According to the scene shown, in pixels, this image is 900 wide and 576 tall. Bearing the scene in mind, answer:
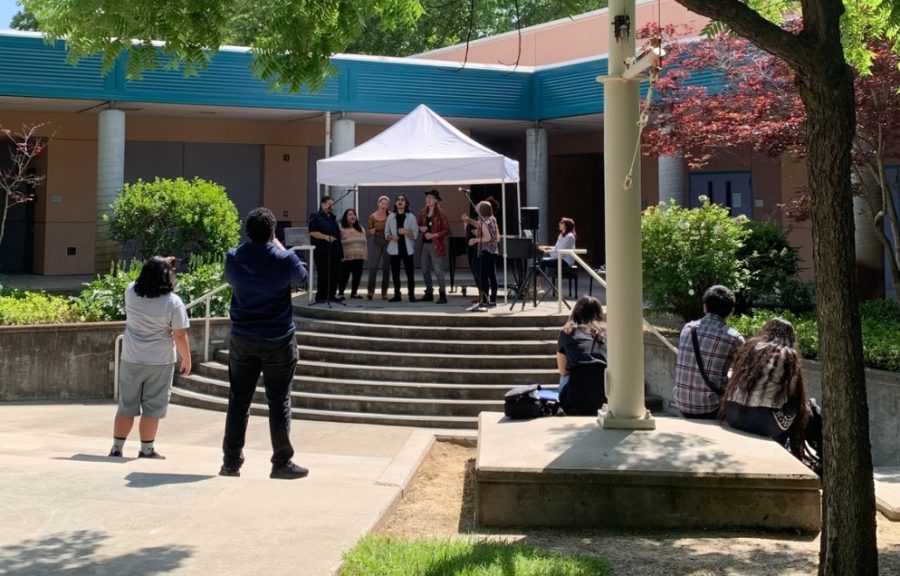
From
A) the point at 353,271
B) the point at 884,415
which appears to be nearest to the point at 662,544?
the point at 884,415

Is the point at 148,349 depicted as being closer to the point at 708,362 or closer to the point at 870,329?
the point at 708,362

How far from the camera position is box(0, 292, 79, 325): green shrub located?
476 inches

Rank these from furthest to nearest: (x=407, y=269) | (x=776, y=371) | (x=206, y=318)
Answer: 1. (x=407, y=269)
2. (x=206, y=318)
3. (x=776, y=371)

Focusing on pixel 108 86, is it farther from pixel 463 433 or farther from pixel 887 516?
pixel 887 516

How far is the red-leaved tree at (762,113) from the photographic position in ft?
38.2

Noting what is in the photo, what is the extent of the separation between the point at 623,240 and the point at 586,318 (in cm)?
151

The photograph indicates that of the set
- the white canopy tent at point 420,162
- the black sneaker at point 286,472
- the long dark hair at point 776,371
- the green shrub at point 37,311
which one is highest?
the white canopy tent at point 420,162

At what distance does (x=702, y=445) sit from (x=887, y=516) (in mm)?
1189

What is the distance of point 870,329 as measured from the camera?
10.5 metres

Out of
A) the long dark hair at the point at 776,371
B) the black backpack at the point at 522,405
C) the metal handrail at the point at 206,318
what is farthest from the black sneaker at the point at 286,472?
the metal handrail at the point at 206,318

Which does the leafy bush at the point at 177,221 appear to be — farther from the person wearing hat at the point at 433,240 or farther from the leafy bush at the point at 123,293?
the person wearing hat at the point at 433,240

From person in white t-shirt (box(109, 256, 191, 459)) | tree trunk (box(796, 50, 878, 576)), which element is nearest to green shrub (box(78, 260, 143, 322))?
person in white t-shirt (box(109, 256, 191, 459))

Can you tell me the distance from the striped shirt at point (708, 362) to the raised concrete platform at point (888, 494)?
1.27 m

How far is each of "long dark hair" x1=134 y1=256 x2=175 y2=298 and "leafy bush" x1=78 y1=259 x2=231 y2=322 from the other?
4.84m
